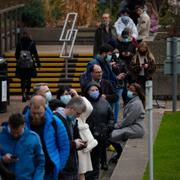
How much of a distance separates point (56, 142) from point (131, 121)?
18.9 ft

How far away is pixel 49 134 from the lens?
11.6 m

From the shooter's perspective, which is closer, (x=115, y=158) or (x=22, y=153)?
(x=22, y=153)

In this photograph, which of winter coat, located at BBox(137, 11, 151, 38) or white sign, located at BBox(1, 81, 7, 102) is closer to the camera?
Answer: white sign, located at BBox(1, 81, 7, 102)

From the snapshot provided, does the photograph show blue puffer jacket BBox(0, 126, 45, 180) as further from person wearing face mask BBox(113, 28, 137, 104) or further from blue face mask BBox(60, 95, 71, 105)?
person wearing face mask BBox(113, 28, 137, 104)

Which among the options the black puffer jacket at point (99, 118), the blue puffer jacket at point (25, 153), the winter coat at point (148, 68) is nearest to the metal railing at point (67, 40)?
the winter coat at point (148, 68)

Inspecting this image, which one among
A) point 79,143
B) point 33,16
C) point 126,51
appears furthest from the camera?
point 33,16

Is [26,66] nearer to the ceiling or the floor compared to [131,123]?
nearer to the ceiling

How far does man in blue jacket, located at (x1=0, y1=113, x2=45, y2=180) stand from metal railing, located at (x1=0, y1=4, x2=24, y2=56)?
678 inches

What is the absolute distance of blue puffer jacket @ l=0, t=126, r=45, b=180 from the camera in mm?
11117

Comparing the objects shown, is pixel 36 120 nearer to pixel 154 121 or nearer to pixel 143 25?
pixel 154 121

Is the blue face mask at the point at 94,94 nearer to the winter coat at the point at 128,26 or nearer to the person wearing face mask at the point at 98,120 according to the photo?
the person wearing face mask at the point at 98,120

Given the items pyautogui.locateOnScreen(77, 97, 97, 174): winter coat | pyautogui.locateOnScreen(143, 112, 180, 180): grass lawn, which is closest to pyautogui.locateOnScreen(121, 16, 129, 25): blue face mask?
pyautogui.locateOnScreen(143, 112, 180, 180): grass lawn

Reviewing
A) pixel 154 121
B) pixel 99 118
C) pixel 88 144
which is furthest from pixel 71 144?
pixel 154 121

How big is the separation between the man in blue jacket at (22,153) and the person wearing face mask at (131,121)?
19.3ft
